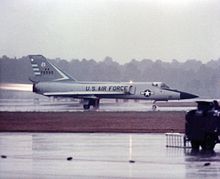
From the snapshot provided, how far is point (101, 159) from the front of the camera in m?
22.9

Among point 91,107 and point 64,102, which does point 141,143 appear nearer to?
point 91,107

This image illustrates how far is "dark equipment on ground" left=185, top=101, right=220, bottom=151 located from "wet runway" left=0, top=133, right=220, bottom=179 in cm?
47

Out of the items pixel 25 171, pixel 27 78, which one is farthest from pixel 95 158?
pixel 27 78

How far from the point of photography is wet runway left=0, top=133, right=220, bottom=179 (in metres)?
18.7

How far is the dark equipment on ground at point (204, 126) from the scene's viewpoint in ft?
87.2

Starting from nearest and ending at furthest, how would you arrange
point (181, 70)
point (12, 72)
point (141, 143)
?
point (141, 143) → point (12, 72) → point (181, 70)

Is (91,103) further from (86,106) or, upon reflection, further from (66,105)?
(66,105)

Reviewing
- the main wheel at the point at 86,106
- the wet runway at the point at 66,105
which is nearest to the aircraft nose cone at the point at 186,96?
the wet runway at the point at 66,105

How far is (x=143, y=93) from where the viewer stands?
86875mm

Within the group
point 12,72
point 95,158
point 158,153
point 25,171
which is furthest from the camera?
point 12,72

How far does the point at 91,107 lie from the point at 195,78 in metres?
22.6

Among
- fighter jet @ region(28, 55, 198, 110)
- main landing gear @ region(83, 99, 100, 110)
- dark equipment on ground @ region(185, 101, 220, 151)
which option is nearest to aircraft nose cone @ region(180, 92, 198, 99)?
fighter jet @ region(28, 55, 198, 110)

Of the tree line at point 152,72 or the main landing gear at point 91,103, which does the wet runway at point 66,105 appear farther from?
the tree line at point 152,72

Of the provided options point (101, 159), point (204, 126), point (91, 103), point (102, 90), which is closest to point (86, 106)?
point (91, 103)
